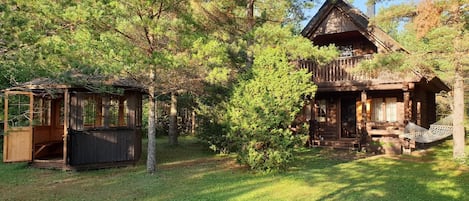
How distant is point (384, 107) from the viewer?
53.1ft

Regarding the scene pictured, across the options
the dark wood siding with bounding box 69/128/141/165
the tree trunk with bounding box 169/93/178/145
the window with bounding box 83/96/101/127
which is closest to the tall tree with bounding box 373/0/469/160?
the dark wood siding with bounding box 69/128/141/165

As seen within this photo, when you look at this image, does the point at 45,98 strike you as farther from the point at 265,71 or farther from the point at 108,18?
the point at 265,71

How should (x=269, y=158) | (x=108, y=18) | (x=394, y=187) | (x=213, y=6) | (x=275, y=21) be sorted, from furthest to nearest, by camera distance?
1. (x=275, y=21)
2. (x=213, y=6)
3. (x=269, y=158)
4. (x=108, y=18)
5. (x=394, y=187)

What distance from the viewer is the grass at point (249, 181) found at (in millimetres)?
7293

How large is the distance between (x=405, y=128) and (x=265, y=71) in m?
6.65

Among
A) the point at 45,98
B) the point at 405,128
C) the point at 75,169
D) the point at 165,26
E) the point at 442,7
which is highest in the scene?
the point at 442,7

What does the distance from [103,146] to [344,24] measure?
10687 mm

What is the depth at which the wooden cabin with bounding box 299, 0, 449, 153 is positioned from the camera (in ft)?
45.8

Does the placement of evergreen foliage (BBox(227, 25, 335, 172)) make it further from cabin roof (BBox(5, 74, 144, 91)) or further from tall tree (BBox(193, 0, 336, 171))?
cabin roof (BBox(5, 74, 144, 91))

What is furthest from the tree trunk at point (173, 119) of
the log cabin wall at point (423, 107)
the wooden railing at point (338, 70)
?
the log cabin wall at point (423, 107)

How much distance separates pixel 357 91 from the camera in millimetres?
16125

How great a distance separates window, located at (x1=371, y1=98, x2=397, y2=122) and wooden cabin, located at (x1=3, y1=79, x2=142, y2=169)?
34.1 ft

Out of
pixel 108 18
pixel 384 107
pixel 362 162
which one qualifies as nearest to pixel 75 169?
pixel 108 18

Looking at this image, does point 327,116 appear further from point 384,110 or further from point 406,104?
point 406,104
